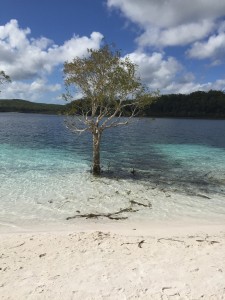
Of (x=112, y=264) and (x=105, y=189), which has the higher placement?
(x=112, y=264)

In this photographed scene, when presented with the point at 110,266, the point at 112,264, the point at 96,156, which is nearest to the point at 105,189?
the point at 96,156

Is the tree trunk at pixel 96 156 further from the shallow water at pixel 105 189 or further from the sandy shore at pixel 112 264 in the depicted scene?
the sandy shore at pixel 112 264

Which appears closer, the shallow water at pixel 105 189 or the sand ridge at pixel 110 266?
the sand ridge at pixel 110 266

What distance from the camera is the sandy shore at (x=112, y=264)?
8.71 meters

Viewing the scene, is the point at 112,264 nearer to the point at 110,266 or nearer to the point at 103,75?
the point at 110,266

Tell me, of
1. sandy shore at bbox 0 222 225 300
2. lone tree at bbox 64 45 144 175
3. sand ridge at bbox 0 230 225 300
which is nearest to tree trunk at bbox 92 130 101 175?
lone tree at bbox 64 45 144 175

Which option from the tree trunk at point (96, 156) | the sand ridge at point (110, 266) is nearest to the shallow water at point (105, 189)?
the tree trunk at point (96, 156)

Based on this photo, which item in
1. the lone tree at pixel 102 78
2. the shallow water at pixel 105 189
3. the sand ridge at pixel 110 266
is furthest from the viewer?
the lone tree at pixel 102 78

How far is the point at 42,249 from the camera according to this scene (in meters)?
11.7

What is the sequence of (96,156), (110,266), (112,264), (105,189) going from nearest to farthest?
1. (110,266)
2. (112,264)
3. (105,189)
4. (96,156)

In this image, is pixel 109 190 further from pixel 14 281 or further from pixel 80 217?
pixel 14 281

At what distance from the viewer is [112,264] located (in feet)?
34.0

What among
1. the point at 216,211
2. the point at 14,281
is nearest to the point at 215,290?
the point at 14,281

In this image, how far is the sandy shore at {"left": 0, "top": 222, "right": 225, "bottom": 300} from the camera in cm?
871
